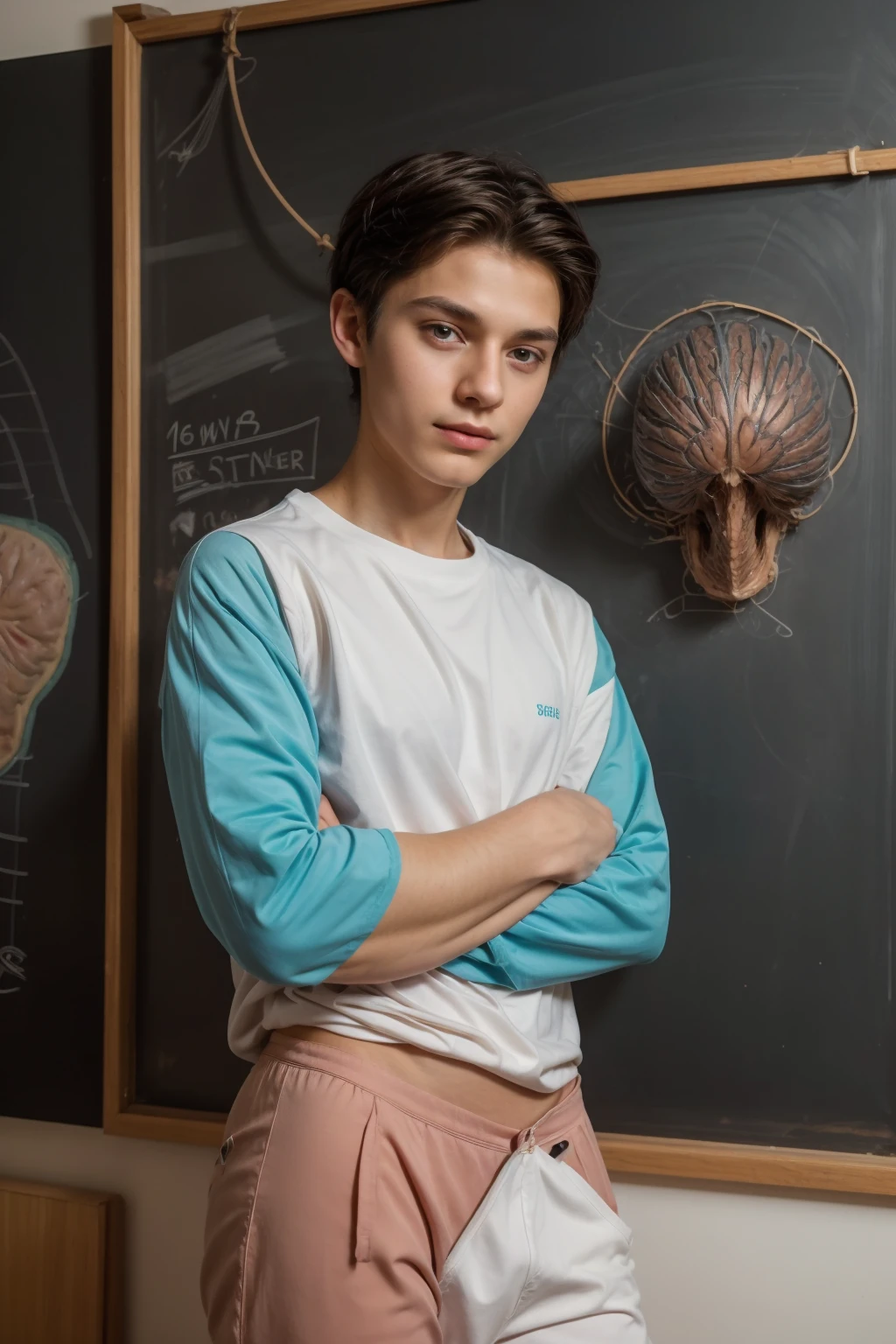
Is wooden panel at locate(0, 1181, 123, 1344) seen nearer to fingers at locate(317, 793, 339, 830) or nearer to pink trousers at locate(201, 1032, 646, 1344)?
pink trousers at locate(201, 1032, 646, 1344)

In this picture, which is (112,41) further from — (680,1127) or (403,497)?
(680,1127)

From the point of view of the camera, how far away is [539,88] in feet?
4.85

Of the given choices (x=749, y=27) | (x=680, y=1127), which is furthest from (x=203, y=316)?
(x=680, y=1127)

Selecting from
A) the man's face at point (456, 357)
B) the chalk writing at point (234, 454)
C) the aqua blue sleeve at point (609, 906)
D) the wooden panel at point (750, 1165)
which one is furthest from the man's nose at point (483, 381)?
the wooden panel at point (750, 1165)

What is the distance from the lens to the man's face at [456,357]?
105 cm

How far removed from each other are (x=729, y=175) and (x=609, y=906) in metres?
0.89

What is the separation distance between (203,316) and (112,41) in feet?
1.37

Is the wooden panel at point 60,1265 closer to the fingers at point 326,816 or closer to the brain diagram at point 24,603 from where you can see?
the brain diagram at point 24,603

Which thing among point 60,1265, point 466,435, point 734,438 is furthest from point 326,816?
point 60,1265

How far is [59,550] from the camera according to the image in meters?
1.66

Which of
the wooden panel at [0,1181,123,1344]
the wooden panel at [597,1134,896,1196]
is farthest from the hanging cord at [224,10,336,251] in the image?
the wooden panel at [0,1181,123,1344]

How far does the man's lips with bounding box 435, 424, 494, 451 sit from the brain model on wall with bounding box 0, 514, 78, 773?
79 centimetres

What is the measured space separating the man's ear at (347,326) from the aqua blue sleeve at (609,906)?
41 cm

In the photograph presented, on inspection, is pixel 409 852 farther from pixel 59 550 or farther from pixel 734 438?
pixel 59 550
